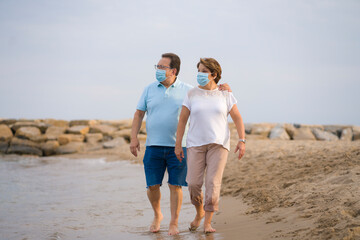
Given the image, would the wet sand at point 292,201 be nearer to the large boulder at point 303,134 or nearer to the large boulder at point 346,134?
the large boulder at point 303,134

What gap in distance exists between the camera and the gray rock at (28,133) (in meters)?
19.5

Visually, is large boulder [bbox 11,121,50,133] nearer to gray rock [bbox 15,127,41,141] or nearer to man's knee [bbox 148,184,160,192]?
gray rock [bbox 15,127,41,141]

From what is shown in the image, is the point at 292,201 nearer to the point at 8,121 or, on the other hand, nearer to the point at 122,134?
the point at 122,134

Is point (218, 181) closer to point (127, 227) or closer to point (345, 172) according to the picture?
point (127, 227)

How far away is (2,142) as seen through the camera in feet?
Answer: 64.8

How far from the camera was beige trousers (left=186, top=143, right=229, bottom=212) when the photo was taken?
4.16 meters

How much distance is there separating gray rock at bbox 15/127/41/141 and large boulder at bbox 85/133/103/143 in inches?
92.5

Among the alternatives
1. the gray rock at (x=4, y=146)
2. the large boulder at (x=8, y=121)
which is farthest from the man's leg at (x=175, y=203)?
the large boulder at (x=8, y=121)

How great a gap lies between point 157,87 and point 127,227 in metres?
2.02

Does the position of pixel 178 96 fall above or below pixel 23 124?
above

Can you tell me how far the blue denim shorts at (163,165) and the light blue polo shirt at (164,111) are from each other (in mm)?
81

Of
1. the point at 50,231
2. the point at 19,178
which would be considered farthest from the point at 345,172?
the point at 19,178

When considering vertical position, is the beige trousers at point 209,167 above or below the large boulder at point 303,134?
above

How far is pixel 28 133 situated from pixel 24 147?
757 mm
